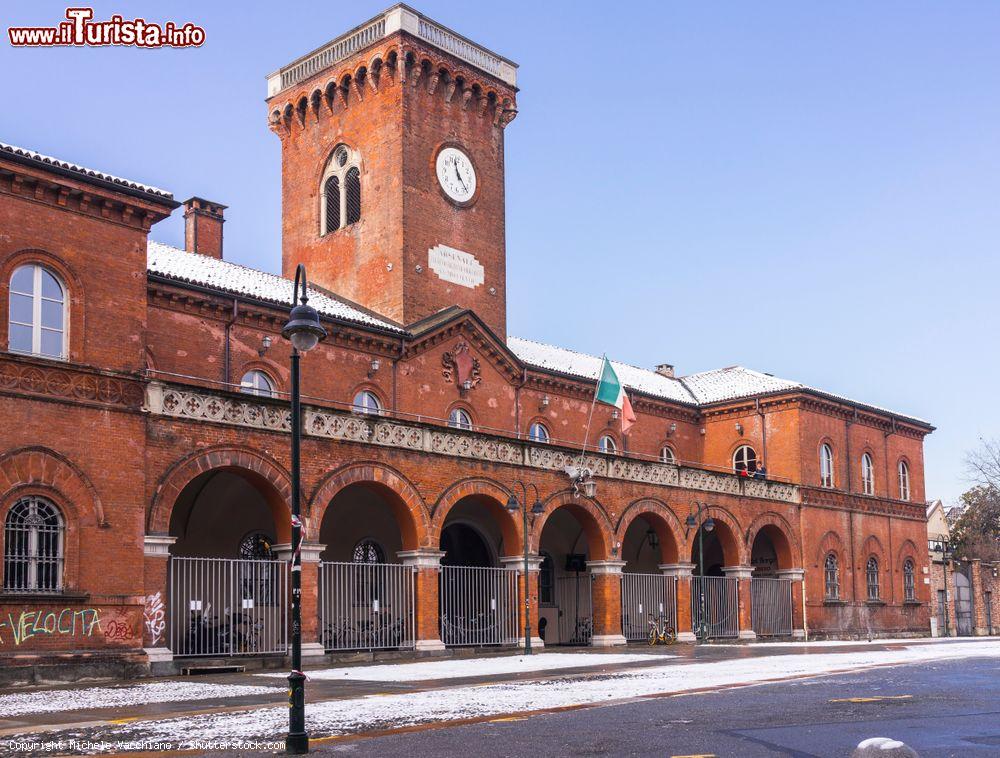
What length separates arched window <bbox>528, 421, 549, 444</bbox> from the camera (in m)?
35.6

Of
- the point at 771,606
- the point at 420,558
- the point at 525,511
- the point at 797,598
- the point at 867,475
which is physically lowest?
the point at 771,606

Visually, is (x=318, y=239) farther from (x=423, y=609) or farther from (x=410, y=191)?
(x=423, y=609)

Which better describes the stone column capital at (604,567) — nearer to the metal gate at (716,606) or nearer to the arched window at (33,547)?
the metal gate at (716,606)

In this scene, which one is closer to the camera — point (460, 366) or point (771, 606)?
point (460, 366)

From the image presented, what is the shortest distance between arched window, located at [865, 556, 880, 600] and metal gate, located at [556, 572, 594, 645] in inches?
576

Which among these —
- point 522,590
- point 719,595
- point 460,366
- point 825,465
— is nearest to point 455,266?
point 460,366

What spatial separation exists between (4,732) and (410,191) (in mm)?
23425

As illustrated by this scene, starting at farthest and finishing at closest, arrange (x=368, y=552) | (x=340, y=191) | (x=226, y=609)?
1. (x=340, y=191)
2. (x=368, y=552)
3. (x=226, y=609)

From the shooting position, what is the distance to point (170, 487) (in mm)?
21422

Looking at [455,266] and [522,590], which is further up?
[455,266]

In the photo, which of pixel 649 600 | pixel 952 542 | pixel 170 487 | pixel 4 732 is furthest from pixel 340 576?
pixel 952 542

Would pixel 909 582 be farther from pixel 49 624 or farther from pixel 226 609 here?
pixel 49 624

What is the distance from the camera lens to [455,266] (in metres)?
34.6

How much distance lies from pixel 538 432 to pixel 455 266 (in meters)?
5.88
